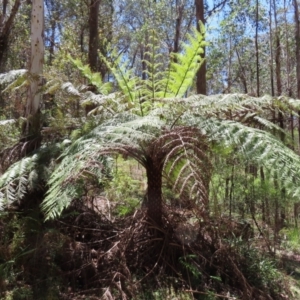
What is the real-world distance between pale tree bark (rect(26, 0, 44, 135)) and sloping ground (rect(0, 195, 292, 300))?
1160mm

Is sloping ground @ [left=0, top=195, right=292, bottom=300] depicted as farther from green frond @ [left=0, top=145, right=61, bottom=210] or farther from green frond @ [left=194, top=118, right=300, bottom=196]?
green frond @ [left=194, top=118, right=300, bottom=196]

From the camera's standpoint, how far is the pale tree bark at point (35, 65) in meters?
4.88

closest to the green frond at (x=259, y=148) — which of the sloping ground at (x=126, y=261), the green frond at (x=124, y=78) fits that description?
the sloping ground at (x=126, y=261)

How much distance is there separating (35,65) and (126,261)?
10.5ft

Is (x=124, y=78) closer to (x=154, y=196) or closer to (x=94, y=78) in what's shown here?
(x=94, y=78)

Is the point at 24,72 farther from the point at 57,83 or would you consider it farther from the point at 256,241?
the point at 256,241

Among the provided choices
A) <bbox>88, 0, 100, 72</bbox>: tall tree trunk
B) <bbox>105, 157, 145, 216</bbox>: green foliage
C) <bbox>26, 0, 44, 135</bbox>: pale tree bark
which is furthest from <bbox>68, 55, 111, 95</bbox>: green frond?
<bbox>88, 0, 100, 72</bbox>: tall tree trunk

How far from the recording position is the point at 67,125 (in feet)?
15.4

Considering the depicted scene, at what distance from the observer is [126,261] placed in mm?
3752

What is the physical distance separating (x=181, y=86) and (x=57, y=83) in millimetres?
1546

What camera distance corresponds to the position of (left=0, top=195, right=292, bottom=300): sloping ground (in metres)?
3.45

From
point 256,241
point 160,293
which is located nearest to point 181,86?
point 256,241

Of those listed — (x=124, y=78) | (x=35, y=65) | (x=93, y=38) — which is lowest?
(x=124, y=78)

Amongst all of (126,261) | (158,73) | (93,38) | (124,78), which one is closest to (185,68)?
(158,73)
